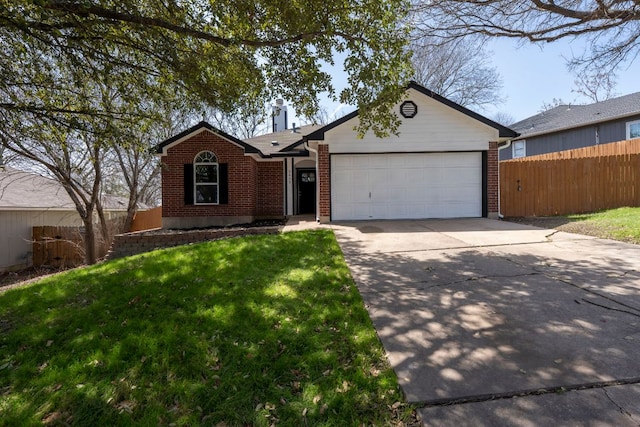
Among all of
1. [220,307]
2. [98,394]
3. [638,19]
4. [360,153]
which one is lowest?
[98,394]

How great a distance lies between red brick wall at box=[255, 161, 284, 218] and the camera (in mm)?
13953

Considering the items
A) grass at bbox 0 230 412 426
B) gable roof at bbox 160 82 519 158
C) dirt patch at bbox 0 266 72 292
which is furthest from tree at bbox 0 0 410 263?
dirt patch at bbox 0 266 72 292

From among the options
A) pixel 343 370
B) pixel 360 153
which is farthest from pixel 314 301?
pixel 360 153

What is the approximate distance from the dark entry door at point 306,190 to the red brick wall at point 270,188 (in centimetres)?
96

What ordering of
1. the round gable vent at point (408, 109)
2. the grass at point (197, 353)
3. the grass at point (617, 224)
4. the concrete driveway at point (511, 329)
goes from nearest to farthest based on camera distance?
the concrete driveway at point (511, 329)
the grass at point (197, 353)
the grass at point (617, 224)
the round gable vent at point (408, 109)

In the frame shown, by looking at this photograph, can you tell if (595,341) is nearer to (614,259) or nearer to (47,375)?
(614,259)

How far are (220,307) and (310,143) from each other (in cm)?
808

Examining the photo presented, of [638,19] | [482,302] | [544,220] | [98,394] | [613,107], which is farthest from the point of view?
[613,107]

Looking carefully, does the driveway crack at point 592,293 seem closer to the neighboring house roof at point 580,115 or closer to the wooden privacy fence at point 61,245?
the wooden privacy fence at point 61,245

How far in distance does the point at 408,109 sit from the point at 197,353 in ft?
32.8


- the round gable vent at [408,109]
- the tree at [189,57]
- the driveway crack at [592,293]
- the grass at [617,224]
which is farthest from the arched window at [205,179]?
the grass at [617,224]

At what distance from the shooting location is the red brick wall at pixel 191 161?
12.5 metres

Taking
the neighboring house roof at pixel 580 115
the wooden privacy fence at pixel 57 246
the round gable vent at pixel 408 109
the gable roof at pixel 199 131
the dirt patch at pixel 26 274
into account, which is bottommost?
the dirt patch at pixel 26 274

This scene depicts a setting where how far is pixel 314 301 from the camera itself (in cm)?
416
